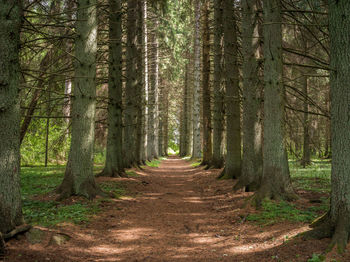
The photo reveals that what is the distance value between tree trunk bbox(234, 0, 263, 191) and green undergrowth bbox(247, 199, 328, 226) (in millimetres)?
2729

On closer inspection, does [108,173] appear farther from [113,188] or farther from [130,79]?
[130,79]

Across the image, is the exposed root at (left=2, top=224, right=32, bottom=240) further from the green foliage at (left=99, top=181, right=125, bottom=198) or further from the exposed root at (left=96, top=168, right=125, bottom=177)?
the exposed root at (left=96, top=168, right=125, bottom=177)

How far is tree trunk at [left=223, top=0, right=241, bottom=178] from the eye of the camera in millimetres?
11727

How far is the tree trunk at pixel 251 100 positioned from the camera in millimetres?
9430

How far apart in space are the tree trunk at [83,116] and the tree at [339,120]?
18.1 ft

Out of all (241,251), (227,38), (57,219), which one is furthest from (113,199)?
(227,38)

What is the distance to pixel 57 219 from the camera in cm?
591

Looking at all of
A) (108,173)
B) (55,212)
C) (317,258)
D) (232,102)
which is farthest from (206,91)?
(317,258)

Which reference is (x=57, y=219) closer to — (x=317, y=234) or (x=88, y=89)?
(x=88, y=89)

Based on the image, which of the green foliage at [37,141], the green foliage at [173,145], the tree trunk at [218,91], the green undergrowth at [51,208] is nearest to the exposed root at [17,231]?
the green undergrowth at [51,208]

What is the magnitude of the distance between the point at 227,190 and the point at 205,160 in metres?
9.25

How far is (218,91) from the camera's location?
51.5ft

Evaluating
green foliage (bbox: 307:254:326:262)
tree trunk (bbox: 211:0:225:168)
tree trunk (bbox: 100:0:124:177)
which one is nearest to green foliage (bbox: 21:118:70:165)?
tree trunk (bbox: 100:0:124:177)

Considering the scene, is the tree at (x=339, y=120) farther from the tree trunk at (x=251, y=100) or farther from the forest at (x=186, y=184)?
the tree trunk at (x=251, y=100)
